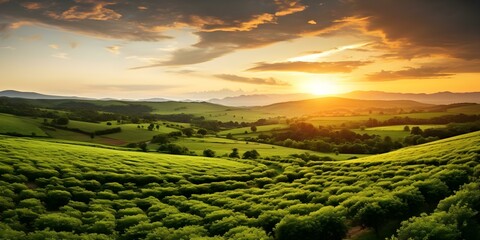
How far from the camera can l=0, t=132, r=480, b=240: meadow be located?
115ft

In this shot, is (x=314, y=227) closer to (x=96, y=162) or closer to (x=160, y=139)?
(x=96, y=162)

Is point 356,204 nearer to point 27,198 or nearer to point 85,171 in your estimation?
point 27,198

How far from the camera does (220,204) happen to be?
53.6 meters

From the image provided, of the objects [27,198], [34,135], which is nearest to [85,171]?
[27,198]

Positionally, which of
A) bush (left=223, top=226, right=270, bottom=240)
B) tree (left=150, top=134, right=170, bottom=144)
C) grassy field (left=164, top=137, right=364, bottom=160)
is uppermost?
bush (left=223, top=226, right=270, bottom=240)

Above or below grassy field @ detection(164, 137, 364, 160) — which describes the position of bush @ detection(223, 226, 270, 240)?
above

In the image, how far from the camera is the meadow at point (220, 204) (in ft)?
115

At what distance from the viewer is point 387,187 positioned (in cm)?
4931

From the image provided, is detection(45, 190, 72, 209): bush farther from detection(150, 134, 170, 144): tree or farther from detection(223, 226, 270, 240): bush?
detection(150, 134, 170, 144): tree

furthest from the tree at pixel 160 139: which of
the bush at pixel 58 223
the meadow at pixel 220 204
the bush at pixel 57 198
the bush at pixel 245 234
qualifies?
the bush at pixel 245 234

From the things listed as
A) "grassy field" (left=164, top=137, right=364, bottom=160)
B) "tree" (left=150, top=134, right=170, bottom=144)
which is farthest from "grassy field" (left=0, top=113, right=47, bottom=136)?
"grassy field" (left=164, top=137, right=364, bottom=160)

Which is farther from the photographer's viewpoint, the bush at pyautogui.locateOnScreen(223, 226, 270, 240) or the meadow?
the meadow

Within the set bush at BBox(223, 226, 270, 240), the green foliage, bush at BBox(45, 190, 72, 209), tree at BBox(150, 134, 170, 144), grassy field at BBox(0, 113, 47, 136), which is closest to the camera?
bush at BBox(223, 226, 270, 240)

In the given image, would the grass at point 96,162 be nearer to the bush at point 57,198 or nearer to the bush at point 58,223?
the bush at point 57,198
